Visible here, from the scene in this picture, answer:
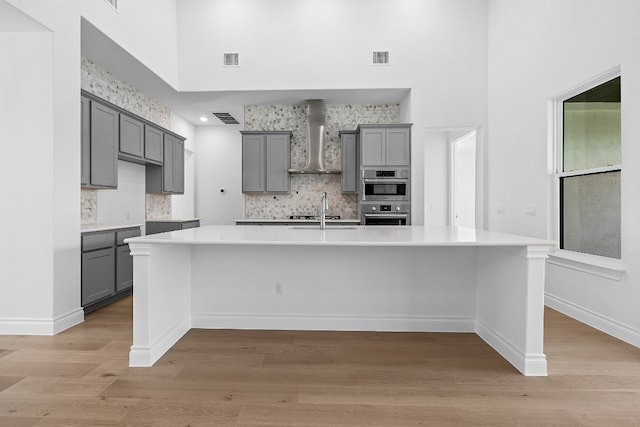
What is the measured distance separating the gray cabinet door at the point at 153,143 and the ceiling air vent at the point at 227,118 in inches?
68.2

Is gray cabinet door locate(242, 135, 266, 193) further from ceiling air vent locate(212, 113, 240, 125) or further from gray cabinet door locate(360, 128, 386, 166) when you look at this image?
gray cabinet door locate(360, 128, 386, 166)

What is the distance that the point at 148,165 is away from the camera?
584 centimetres

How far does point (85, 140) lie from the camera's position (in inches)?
152

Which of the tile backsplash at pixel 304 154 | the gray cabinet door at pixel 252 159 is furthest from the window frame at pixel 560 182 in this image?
the gray cabinet door at pixel 252 159

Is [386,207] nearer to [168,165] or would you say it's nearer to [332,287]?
[332,287]

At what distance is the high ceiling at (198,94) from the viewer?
4.46 metres

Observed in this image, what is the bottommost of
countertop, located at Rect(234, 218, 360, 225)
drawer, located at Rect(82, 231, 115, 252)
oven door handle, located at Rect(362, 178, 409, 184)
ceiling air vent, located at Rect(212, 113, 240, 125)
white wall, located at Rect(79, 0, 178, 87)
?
drawer, located at Rect(82, 231, 115, 252)

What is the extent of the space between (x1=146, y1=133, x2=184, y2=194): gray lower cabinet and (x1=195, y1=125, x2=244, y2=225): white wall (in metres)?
1.81

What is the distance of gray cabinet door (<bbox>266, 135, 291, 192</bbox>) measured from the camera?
245 inches

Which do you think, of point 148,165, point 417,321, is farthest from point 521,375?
point 148,165

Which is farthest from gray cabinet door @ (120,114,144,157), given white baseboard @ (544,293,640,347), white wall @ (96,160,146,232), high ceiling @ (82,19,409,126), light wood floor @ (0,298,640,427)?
white baseboard @ (544,293,640,347)

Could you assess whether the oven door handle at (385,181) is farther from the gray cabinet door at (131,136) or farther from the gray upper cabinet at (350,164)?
the gray cabinet door at (131,136)

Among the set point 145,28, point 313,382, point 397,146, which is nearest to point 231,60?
point 145,28

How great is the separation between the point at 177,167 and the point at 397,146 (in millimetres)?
3592
